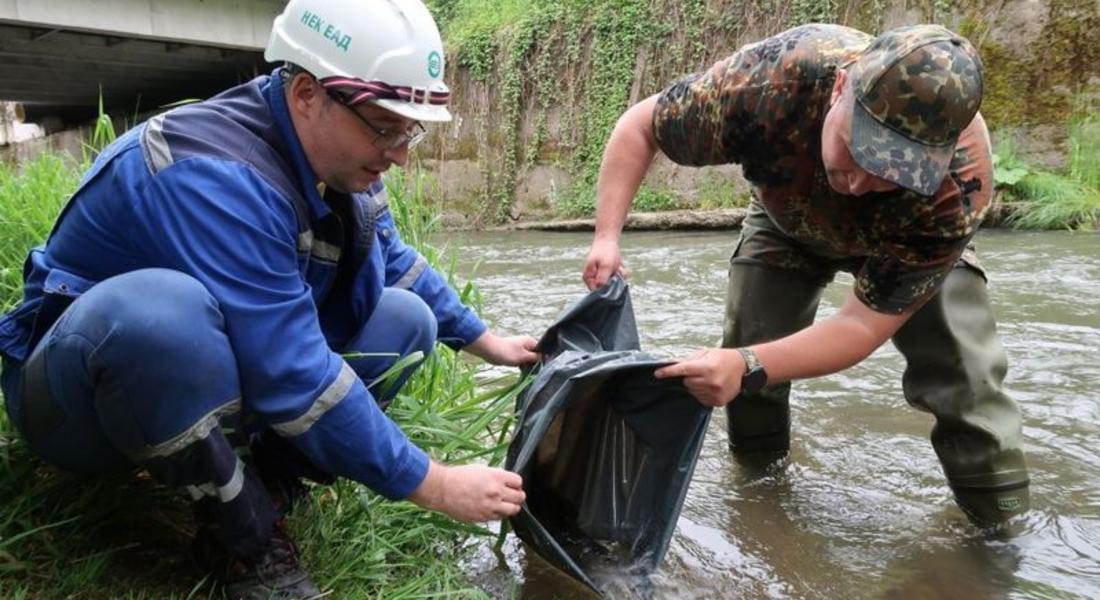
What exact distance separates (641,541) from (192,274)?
116 centimetres

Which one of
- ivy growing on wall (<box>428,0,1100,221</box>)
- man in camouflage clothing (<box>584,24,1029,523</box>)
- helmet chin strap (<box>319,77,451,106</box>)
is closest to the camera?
helmet chin strap (<box>319,77,451,106</box>)

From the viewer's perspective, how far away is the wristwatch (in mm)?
1933

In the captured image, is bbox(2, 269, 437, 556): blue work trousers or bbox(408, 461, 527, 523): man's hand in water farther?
bbox(408, 461, 527, 523): man's hand in water

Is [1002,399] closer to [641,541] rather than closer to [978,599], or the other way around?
[978,599]

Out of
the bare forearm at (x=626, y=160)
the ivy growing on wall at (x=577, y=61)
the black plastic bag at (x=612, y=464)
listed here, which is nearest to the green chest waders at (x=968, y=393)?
the bare forearm at (x=626, y=160)

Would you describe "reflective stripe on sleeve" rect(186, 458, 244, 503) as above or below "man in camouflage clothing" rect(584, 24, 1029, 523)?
below

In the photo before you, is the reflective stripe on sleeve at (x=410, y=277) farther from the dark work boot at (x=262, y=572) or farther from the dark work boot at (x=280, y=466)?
the dark work boot at (x=262, y=572)

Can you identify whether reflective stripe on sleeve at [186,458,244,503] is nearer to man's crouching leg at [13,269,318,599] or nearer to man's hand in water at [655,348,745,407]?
man's crouching leg at [13,269,318,599]

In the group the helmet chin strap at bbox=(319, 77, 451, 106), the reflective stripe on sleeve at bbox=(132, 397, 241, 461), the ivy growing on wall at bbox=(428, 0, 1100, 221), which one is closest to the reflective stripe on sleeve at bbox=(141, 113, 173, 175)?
the helmet chin strap at bbox=(319, 77, 451, 106)

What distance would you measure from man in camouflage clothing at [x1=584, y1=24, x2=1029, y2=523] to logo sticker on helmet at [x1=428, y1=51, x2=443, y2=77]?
30.9 inches

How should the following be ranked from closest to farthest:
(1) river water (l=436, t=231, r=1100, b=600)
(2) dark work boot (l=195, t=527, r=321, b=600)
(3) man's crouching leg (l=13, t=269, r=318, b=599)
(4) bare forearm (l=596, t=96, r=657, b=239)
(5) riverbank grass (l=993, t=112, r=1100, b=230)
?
(3) man's crouching leg (l=13, t=269, r=318, b=599), (2) dark work boot (l=195, t=527, r=321, b=600), (1) river water (l=436, t=231, r=1100, b=600), (4) bare forearm (l=596, t=96, r=657, b=239), (5) riverbank grass (l=993, t=112, r=1100, b=230)

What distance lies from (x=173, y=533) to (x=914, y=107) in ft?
5.82

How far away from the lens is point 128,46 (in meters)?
14.2

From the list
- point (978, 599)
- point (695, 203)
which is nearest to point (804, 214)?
point (978, 599)
